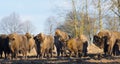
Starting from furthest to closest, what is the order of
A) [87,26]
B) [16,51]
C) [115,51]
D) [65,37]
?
[87,26], [65,37], [115,51], [16,51]

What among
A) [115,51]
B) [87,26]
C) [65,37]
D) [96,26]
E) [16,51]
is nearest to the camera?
[16,51]

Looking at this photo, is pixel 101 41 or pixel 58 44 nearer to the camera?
pixel 101 41

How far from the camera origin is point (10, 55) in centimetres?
3228

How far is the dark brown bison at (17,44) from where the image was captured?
3070 centimetres

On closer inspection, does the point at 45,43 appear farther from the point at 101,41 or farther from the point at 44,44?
the point at 101,41

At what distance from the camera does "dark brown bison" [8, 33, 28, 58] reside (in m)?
30.7

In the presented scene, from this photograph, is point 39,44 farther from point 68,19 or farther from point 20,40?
point 68,19

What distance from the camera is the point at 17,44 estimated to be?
31281mm

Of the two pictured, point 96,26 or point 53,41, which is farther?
point 96,26

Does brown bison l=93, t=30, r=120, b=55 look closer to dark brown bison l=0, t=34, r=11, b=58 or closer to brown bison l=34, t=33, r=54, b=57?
brown bison l=34, t=33, r=54, b=57

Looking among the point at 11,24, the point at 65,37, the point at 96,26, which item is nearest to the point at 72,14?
the point at 96,26

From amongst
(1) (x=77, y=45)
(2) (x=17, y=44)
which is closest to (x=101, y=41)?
(1) (x=77, y=45)

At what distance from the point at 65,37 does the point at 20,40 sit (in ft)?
18.5

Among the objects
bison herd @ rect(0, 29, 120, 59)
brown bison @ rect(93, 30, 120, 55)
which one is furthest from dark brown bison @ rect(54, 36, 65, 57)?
brown bison @ rect(93, 30, 120, 55)
